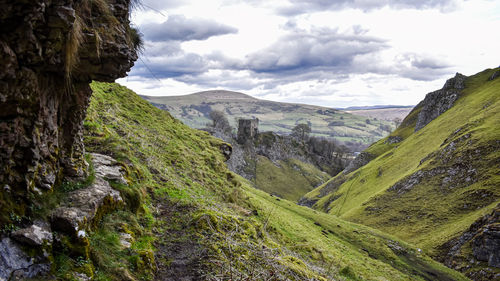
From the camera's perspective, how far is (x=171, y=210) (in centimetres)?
1614

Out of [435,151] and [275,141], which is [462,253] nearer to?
[435,151]

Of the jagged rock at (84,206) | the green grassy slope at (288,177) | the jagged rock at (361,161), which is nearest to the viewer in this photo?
the jagged rock at (84,206)

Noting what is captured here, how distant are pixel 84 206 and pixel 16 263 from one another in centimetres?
299

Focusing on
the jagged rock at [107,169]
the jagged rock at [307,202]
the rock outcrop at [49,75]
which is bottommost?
the jagged rock at [307,202]

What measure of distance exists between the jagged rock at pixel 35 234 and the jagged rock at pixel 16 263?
7.4 inches

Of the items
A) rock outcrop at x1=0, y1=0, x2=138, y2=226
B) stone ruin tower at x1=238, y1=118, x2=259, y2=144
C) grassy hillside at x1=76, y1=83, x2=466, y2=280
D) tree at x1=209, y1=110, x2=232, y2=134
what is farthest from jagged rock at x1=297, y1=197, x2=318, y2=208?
rock outcrop at x1=0, y1=0, x2=138, y2=226

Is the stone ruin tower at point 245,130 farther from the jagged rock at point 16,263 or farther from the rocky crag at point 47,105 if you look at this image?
the jagged rock at point 16,263

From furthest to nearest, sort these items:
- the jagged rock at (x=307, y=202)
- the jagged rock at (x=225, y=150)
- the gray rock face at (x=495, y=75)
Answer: the gray rock face at (x=495, y=75) < the jagged rock at (x=307, y=202) < the jagged rock at (x=225, y=150)

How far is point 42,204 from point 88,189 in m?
2.34

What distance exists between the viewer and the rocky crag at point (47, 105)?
679 centimetres

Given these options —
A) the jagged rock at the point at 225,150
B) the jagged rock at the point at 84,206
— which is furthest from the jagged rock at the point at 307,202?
the jagged rock at the point at 84,206

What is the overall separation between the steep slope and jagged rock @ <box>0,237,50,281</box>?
2230 inches

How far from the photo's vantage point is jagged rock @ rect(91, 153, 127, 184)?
12830mm

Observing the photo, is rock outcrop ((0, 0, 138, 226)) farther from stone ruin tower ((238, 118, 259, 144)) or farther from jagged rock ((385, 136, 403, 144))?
stone ruin tower ((238, 118, 259, 144))
